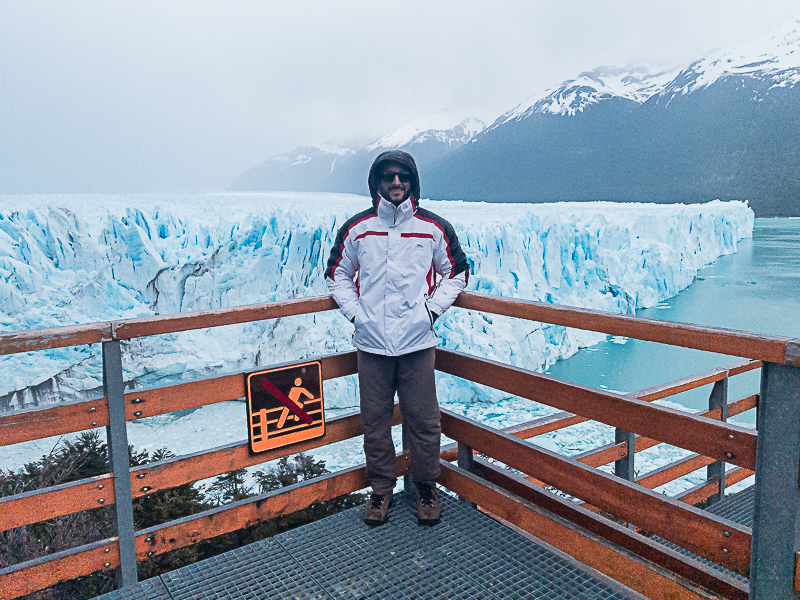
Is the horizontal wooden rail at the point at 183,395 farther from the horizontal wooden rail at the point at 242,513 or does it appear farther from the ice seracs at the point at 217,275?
the ice seracs at the point at 217,275

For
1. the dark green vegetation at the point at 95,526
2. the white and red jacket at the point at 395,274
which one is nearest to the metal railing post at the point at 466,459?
the white and red jacket at the point at 395,274

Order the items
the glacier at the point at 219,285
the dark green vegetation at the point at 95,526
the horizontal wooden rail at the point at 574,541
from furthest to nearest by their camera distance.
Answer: the glacier at the point at 219,285
the dark green vegetation at the point at 95,526
the horizontal wooden rail at the point at 574,541

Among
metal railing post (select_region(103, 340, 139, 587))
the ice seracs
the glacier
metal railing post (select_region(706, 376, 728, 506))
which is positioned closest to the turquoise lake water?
the ice seracs

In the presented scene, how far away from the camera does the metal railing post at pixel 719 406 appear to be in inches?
113

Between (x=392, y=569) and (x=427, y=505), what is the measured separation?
30 centimetres

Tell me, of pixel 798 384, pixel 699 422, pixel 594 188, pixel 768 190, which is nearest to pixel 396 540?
pixel 699 422

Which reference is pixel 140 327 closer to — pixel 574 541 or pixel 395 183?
pixel 395 183

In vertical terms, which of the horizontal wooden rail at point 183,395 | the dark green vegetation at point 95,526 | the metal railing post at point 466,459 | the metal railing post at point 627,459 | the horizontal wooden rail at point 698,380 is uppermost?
the horizontal wooden rail at point 183,395

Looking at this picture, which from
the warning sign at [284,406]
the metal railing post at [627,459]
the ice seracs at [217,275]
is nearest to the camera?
the warning sign at [284,406]

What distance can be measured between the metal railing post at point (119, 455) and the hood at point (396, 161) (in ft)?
3.20

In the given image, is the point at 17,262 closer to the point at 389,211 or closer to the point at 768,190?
the point at 389,211

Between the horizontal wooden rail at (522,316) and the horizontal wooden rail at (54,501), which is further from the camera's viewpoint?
the horizontal wooden rail at (54,501)

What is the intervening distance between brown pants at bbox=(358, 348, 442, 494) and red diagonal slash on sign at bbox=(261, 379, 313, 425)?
0.64ft

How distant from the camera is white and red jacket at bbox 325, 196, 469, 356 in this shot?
1977mm
